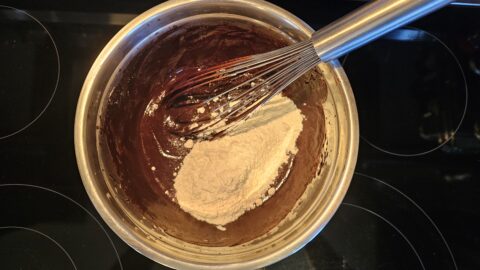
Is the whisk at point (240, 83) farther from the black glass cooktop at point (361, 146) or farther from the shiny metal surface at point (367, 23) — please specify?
the black glass cooktop at point (361, 146)

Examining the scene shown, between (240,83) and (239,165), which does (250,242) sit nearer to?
(239,165)

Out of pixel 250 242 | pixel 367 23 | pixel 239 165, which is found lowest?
pixel 250 242

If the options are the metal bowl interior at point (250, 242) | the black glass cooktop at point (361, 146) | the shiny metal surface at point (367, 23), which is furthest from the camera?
the black glass cooktop at point (361, 146)

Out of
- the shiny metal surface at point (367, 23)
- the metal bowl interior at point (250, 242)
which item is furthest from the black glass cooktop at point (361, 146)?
the shiny metal surface at point (367, 23)

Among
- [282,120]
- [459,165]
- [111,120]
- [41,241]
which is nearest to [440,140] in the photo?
[459,165]

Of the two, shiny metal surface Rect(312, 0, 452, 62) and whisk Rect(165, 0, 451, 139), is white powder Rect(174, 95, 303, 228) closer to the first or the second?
whisk Rect(165, 0, 451, 139)

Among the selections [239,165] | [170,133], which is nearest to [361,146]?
[239,165]

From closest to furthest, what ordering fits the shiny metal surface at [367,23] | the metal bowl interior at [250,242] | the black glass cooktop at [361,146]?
the shiny metal surface at [367,23], the metal bowl interior at [250,242], the black glass cooktop at [361,146]
